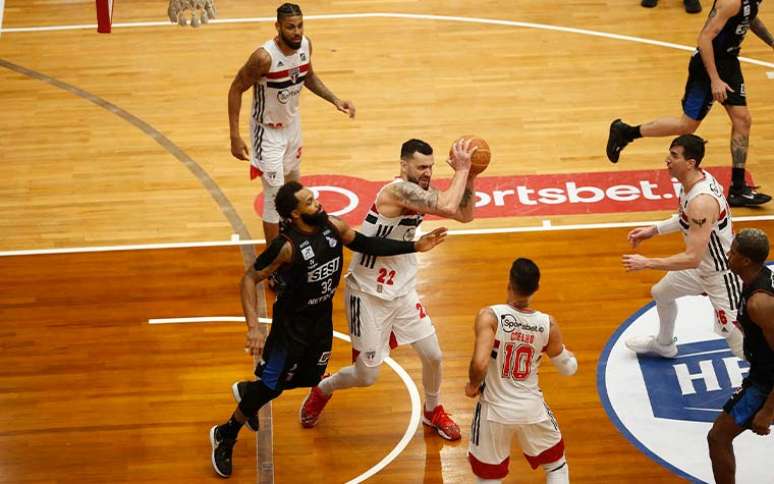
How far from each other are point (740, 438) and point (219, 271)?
448 centimetres

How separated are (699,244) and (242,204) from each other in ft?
15.7

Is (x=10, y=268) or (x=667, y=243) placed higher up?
(x=667, y=243)

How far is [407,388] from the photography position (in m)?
8.30

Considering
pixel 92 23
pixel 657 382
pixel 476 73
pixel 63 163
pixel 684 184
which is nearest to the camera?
pixel 684 184

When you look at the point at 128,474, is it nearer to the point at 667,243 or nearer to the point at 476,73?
Result: the point at 667,243

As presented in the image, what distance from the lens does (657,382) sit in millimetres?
8203

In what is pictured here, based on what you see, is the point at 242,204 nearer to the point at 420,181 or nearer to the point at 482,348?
the point at 420,181

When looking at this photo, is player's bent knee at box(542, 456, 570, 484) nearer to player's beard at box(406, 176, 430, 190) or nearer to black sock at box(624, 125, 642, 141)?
player's beard at box(406, 176, 430, 190)

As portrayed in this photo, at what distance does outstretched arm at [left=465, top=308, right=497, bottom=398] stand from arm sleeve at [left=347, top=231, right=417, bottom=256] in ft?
3.10

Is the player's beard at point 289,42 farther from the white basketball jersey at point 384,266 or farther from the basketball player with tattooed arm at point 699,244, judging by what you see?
the basketball player with tattooed arm at point 699,244

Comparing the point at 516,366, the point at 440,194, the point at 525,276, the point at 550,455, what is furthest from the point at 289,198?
the point at 550,455

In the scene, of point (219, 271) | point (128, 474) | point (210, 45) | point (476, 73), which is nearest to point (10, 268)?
point (219, 271)

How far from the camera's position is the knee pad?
7.13 m

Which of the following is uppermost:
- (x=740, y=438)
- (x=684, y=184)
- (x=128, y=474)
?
(x=684, y=184)
